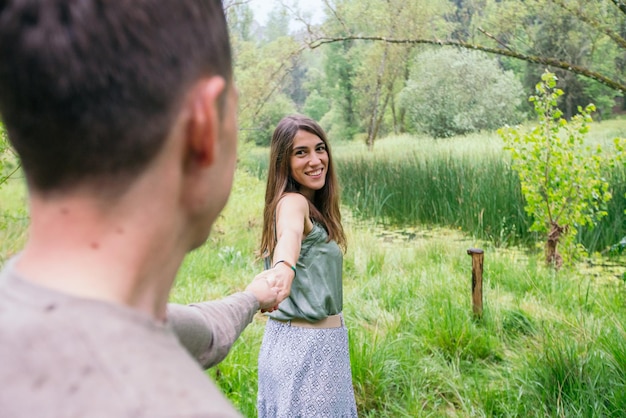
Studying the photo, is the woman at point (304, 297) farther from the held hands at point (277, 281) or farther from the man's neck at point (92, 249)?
the man's neck at point (92, 249)

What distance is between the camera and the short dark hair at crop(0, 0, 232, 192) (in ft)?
1.72

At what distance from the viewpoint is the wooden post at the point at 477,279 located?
12.7 ft

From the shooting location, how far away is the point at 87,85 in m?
0.53

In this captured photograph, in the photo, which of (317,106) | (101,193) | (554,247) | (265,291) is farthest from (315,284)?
(317,106)

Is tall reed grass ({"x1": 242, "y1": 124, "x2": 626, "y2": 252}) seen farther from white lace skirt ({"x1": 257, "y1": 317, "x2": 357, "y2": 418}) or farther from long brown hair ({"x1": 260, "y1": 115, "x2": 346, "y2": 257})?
white lace skirt ({"x1": 257, "y1": 317, "x2": 357, "y2": 418})

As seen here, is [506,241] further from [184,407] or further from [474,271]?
[184,407]

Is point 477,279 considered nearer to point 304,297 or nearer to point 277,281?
point 304,297

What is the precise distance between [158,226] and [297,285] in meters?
1.72

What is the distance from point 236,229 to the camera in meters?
7.89

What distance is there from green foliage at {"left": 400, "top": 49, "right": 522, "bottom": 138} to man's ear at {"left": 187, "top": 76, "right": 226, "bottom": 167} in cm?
2213

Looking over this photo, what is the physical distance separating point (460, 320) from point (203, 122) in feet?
11.2

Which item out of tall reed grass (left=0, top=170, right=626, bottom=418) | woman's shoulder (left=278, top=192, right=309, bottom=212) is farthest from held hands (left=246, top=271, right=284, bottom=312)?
tall reed grass (left=0, top=170, right=626, bottom=418)

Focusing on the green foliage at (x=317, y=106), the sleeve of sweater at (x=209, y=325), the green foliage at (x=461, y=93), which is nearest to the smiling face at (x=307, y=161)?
the sleeve of sweater at (x=209, y=325)

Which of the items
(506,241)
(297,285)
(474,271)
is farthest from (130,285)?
(506,241)
